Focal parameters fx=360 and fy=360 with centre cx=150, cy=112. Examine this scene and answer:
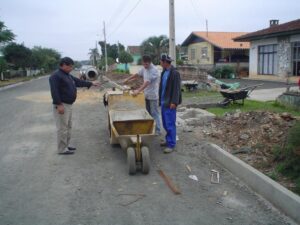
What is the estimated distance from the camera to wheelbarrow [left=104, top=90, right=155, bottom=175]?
6148 mm

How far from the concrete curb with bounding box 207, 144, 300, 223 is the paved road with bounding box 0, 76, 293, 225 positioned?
12cm

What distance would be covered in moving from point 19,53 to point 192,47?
31216mm

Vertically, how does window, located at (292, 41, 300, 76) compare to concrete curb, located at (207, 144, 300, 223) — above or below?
above

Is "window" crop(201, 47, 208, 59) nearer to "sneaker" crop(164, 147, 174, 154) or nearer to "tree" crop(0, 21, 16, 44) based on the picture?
"tree" crop(0, 21, 16, 44)

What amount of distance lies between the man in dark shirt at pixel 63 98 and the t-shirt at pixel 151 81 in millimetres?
1687

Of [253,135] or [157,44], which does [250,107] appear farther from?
[157,44]

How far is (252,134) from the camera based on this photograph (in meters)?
7.66

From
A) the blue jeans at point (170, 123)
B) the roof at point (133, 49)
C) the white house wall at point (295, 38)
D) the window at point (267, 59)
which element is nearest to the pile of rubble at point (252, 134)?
the blue jeans at point (170, 123)

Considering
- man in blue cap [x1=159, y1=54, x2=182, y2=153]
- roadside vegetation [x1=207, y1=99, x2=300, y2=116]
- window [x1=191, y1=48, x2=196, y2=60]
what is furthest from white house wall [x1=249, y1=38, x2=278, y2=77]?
man in blue cap [x1=159, y1=54, x2=182, y2=153]

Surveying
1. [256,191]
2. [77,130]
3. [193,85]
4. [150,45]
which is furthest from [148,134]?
[150,45]

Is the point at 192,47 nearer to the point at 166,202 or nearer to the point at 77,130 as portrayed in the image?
the point at 77,130

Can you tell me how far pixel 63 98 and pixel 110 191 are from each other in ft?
9.27

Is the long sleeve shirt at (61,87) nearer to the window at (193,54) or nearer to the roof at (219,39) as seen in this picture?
the roof at (219,39)

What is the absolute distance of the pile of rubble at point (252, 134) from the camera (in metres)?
6.52
